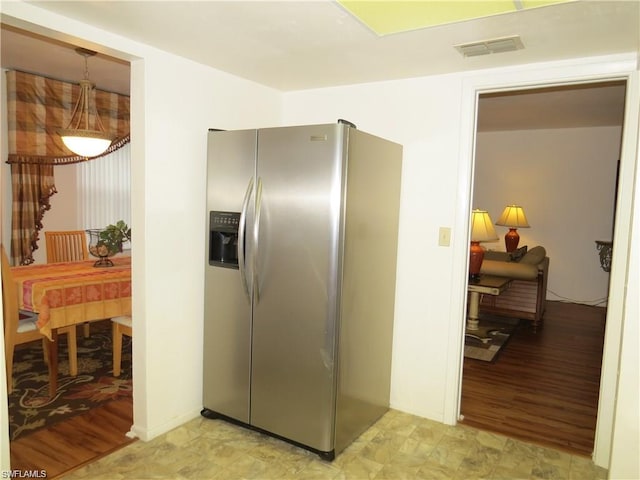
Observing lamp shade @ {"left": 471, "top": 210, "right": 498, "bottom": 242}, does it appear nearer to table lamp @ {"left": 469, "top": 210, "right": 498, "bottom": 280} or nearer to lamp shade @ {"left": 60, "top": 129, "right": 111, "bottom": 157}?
table lamp @ {"left": 469, "top": 210, "right": 498, "bottom": 280}

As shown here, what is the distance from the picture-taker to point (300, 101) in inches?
131

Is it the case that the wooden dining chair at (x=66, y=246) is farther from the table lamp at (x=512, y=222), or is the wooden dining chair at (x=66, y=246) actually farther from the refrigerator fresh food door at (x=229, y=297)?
the table lamp at (x=512, y=222)

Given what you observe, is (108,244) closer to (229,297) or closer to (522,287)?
(229,297)

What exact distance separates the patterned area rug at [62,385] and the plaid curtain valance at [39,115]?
5.15 feet

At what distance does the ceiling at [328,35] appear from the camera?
6.29ft

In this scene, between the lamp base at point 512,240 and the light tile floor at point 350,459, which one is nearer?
the light tile floor at point 350,459

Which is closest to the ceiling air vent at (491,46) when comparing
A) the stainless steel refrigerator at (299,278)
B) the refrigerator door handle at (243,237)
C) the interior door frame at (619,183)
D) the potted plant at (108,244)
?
the interior door frame at (619,183)

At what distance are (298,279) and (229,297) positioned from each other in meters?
0.48

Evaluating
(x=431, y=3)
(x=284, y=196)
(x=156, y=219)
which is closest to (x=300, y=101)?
(x=284, y=196)

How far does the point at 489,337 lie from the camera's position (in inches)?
185

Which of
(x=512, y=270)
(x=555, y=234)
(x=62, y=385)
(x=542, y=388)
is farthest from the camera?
(x=555, y=234)

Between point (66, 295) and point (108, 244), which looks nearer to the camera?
point (66, 295)

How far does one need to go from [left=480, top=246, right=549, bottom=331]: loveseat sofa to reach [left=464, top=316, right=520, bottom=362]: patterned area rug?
0.47 ft

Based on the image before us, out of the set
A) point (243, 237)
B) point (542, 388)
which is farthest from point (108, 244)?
point (542, 388)
